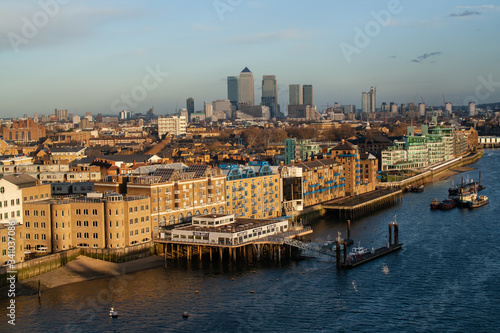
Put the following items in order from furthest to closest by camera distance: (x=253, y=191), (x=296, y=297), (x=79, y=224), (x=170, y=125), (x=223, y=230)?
(x=170, y=125), (x=253, y=191), (x=223, y=230), (x=79, y=224), (x=296, y=297)

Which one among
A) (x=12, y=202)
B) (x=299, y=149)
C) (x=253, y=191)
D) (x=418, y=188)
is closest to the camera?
(x=12, y=202)

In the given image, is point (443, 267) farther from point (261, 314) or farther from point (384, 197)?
point (384, 197)

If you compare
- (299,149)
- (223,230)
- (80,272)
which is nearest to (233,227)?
(223,230)

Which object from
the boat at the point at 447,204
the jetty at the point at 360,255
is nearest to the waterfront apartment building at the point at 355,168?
the boat at the point at 447,204

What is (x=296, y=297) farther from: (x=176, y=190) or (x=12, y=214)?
(x=12, y=214)

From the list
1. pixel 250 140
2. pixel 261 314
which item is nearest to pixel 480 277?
pixel 261 314

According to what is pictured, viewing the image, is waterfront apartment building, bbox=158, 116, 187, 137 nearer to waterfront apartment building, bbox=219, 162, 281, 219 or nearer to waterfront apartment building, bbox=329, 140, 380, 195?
waterfront apartment building, bbox=329, 140, 380, 195
